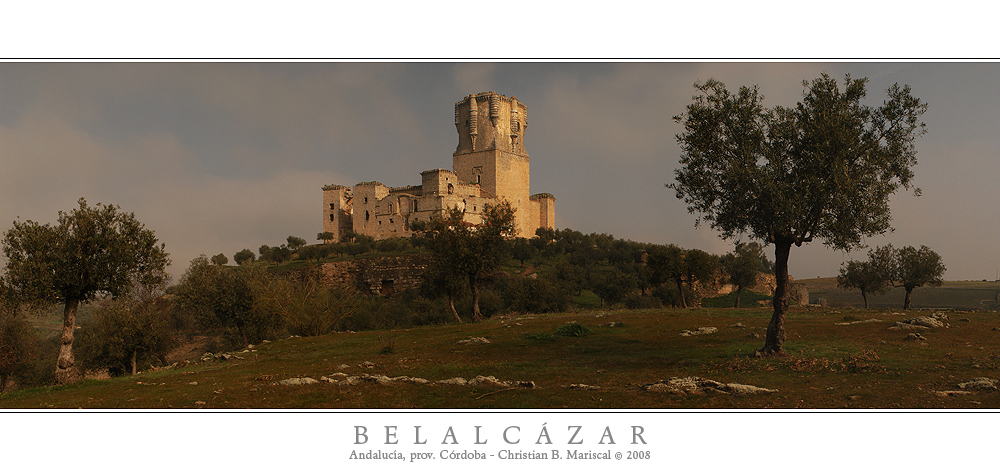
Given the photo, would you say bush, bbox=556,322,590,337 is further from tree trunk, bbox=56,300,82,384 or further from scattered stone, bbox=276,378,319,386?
tree trunk, bbox=56,300,82,384

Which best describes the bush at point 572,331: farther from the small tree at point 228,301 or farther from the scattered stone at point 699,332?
the small tree at point 228,301

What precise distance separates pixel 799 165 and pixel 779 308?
3.90m

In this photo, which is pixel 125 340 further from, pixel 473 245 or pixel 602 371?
pixel 602 371

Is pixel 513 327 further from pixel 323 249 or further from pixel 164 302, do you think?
pixel 323 249

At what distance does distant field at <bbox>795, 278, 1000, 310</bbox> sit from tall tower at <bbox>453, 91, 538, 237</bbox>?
151 ft

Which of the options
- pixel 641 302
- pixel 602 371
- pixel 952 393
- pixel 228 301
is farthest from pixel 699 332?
pixel 641 302

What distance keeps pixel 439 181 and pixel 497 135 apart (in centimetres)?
1487

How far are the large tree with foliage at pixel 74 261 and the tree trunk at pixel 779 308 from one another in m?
20.2

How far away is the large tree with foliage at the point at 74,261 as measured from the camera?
18.3m

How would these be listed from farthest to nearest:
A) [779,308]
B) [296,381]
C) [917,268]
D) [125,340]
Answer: [917,268] → [125,340] → [779,308] → [296,381]

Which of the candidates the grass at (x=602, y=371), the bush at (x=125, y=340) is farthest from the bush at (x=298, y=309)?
the grass at (x=602, y=371)

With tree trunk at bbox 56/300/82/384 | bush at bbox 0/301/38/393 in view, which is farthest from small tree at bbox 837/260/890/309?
bush at bbox 0/301/38/393

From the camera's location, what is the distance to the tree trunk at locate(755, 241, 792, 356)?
14672 millimetres

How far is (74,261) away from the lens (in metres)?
19.0
